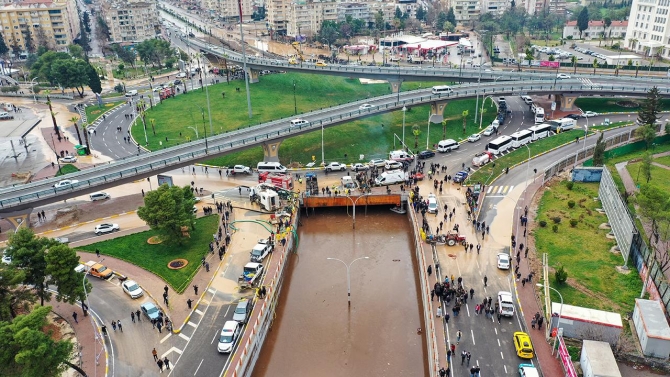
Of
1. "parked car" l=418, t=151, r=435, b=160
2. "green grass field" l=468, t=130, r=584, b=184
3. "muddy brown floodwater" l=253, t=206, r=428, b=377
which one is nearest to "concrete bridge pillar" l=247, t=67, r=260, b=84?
"parked car" l=418, t=151, r=435, b=160

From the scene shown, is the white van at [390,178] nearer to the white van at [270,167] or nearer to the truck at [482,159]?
the truck at [482,159]

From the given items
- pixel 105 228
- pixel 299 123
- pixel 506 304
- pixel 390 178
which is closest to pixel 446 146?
pixel 390 178

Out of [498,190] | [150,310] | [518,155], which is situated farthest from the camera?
[518,155]

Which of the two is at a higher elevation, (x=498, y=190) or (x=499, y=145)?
(x=499, y=145)

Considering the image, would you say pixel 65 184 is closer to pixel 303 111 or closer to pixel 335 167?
pixel 335 167

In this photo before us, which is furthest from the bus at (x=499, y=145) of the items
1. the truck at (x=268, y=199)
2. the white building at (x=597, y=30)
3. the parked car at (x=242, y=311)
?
the white building at (x=597, y=30)

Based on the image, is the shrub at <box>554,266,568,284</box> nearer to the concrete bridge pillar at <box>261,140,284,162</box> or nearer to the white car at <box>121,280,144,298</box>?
the white car at <box>121,280,144,298</box>
